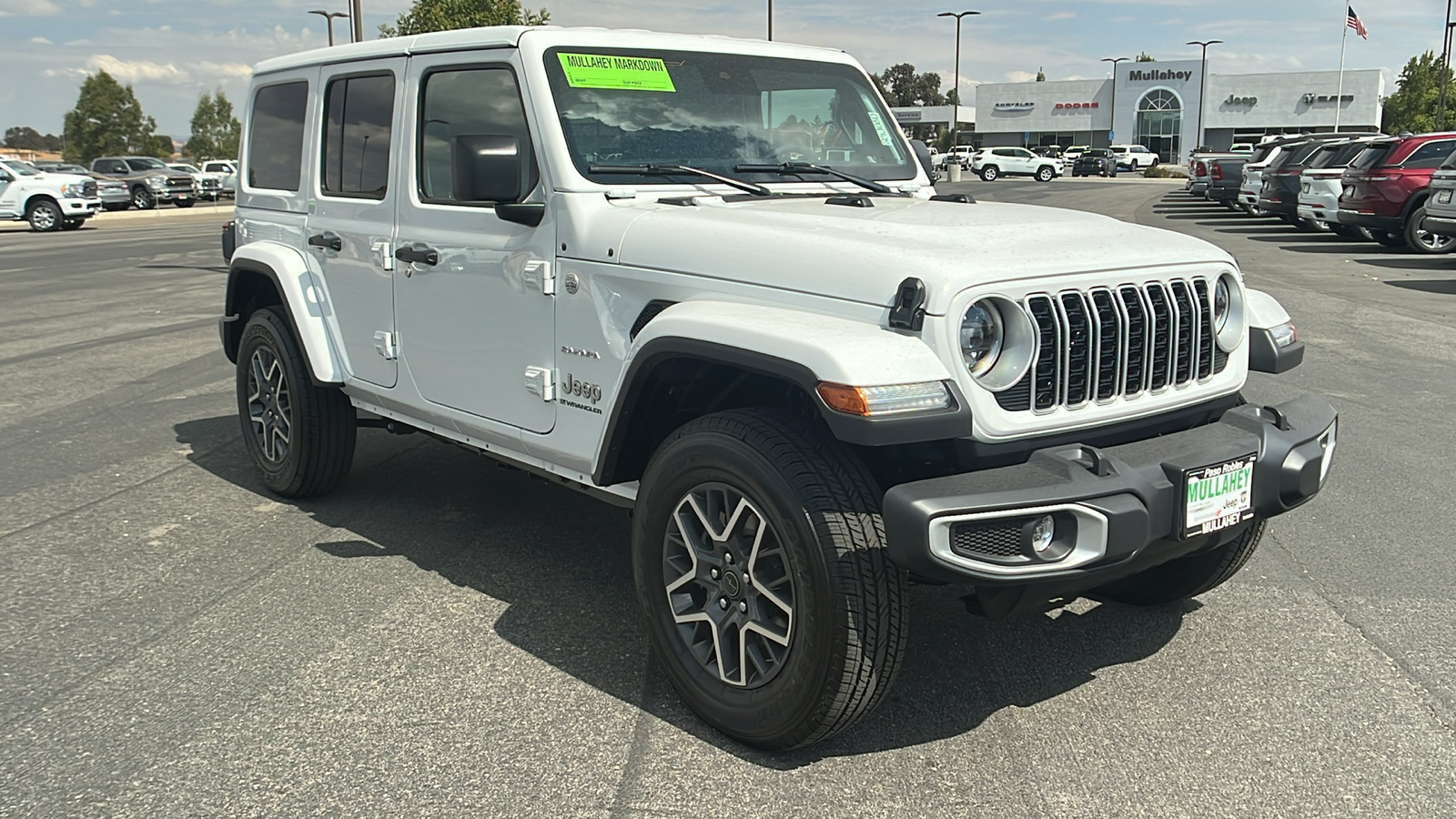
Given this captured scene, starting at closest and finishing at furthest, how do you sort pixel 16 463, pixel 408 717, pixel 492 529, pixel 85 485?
pixel 408 717
pixel 492 529
pixel 85 485
pixel 16 463

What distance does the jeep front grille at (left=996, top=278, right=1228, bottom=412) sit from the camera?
125 inches

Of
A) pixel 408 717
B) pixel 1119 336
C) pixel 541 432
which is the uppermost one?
pixel 1119 336

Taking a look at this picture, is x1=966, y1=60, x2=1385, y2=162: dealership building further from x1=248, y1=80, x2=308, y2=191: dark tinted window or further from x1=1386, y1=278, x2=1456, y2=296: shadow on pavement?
x1=248, y1=80, x2=308, y2=191: dark tinted window

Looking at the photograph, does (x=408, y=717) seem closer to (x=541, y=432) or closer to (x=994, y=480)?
(x=541, y=432)

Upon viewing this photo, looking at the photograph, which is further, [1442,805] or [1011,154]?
[1011,154]

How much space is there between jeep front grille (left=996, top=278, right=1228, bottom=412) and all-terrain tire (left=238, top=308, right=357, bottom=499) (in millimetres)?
3401

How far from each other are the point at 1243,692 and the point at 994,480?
135 cm

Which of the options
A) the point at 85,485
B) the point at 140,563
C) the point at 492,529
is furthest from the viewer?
the point at 85,485

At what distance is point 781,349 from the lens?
3041 millimetres

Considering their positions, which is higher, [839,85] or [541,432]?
[839,85]

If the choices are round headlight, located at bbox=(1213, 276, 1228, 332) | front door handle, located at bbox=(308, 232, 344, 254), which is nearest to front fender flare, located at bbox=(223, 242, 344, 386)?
front door handle, located at bbox=(308, 232, 344, 254)

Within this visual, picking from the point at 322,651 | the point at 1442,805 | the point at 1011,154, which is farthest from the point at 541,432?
the point at 1011,154

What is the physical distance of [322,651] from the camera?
401 centimetres

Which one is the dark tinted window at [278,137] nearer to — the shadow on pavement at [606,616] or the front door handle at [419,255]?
the front door handle at [419,255]
